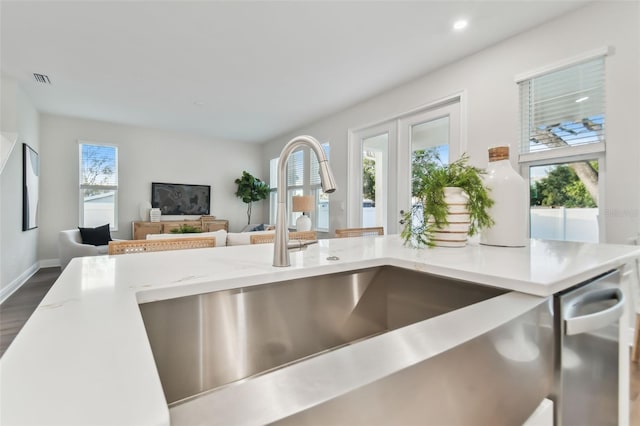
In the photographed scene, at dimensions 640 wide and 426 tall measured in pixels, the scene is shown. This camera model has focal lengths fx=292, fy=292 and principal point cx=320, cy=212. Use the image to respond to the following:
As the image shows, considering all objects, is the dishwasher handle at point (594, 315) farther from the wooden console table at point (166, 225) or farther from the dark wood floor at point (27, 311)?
the wooden console table at point (166, 225)

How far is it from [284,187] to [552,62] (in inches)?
105

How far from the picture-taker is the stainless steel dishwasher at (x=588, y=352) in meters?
0.69

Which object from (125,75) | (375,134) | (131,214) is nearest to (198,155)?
(131,214)

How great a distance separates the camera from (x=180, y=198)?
5887 millimetres

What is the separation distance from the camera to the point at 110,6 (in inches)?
87.0

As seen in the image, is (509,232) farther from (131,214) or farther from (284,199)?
(131,214)

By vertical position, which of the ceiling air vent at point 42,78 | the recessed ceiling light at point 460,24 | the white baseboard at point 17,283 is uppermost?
the ceiling air vent at point 42,78

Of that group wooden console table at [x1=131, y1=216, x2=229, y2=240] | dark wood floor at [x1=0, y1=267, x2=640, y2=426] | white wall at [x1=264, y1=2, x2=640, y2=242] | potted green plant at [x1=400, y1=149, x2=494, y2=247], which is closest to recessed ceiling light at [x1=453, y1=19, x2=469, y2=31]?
white wall at [x1=264, y1=2, x2=640, y2=242]

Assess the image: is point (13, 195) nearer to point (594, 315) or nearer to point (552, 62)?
point (594, 315)

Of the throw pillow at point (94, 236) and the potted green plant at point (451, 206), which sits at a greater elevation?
the potted green plant at point (451, 206)

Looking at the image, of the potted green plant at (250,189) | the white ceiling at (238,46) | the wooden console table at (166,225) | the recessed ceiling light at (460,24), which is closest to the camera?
the white ceiling at (238,46)

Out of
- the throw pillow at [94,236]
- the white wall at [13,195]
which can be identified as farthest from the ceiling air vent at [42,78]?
the throw pillow at [94,236]

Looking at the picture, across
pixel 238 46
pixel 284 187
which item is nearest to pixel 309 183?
pixel 238 46

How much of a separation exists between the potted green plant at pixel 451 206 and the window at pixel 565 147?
1.56 meters
